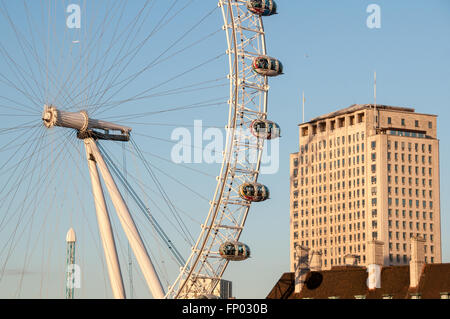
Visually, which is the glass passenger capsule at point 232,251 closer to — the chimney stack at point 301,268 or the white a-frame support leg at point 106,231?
the white a-frame support leg at point 106,231

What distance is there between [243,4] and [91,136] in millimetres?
18882

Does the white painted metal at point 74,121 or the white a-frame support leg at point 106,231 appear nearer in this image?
the white painted metal at point 74,121

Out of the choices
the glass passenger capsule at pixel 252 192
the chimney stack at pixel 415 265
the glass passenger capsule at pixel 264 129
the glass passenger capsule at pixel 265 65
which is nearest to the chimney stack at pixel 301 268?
the chimney stack at pixel 415 265

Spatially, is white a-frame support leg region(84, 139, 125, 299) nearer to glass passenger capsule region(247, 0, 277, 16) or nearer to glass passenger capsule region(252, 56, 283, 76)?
glass passenger capsule region(252, 56, 283, 76)

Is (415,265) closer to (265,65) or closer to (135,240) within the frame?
(265,65)

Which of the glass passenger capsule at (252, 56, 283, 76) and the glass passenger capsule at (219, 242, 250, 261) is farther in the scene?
the glass passenger capsule at (252, 56, 283, 76)

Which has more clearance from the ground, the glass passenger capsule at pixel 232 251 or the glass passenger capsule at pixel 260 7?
the glass passenger capsule at pixel 260 7

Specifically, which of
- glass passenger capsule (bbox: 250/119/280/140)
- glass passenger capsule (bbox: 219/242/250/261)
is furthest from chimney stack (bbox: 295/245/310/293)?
glass passenger capsule (bbox: 250/119/280/140)

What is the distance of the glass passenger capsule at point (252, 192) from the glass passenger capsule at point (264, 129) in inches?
148

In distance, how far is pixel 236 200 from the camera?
86.9m

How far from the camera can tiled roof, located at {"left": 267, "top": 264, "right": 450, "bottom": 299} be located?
9750cm

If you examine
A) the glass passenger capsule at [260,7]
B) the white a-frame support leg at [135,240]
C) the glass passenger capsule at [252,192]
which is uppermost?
the glass passenger capsule at [260,7]

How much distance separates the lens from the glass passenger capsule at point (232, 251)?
3371 inches

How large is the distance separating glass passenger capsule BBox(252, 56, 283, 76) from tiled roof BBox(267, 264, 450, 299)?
23.9 meters
